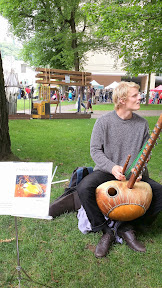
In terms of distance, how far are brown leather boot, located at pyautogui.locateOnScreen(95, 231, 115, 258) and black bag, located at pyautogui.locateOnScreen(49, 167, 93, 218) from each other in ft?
2.39

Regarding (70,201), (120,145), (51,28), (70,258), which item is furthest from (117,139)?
(51,28)

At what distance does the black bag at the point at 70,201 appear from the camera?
136 inches

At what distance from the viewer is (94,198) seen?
292cm

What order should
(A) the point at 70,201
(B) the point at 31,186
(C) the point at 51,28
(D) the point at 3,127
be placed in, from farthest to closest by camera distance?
(C) the point at 51,28
(D) the point at 3,127
(A) the point at 70,201
(B) the point at 31,186

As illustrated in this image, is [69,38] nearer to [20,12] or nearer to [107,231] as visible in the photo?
[20,12]

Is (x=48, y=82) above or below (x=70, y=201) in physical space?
above

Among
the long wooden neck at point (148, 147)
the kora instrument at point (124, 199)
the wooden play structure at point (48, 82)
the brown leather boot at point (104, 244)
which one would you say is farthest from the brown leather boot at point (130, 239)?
the wooden play structure at point (48, 82)

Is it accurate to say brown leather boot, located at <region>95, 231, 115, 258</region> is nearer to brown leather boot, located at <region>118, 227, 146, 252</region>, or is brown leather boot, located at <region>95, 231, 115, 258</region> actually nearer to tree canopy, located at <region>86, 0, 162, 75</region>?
brown leather boot, located at <region>118, 227, 146, 252</region>

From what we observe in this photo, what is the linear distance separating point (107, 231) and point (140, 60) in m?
8.05

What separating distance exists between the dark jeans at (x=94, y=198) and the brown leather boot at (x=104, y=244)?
108mm

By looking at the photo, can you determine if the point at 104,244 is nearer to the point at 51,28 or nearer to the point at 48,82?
the point at 48,82

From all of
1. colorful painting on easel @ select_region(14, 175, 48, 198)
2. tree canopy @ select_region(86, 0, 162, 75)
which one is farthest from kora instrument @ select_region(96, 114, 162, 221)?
tree canopy @ select_region(86, 0, 162, 75)

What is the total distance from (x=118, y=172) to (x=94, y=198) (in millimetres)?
375

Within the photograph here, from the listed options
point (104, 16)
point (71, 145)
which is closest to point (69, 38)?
point (104, 16)
